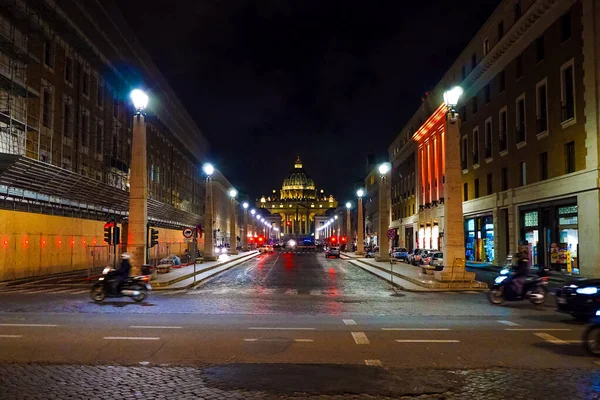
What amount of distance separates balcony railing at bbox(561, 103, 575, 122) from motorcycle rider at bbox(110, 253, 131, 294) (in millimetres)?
25082

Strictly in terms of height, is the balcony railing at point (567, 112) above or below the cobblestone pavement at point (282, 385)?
above

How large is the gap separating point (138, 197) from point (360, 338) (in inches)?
644

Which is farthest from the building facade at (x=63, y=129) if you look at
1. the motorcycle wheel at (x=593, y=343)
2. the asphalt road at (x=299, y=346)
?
the motorcycle wheel at (x=593, y=343)

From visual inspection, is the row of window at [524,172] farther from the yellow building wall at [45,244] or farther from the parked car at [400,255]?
the yellow building wall at [45,244]

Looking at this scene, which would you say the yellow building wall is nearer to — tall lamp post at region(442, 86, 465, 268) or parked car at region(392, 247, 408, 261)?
tall lamp post at region(442, 86, 465, 268)

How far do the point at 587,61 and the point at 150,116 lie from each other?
142 feet

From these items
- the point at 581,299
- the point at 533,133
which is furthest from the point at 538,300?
the point at 533,133

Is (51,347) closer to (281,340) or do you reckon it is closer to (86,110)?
(281,340)

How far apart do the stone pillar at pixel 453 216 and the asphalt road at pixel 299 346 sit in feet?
15.5

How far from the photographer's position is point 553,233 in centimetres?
3419

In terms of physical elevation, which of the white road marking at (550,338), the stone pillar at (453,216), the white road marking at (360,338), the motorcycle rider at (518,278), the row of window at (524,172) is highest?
the row of window at (524,172)

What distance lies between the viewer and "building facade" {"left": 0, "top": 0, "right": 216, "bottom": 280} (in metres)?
29.6

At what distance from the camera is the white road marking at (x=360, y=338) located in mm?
11278

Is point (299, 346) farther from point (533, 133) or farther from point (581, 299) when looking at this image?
point (533, 133)
